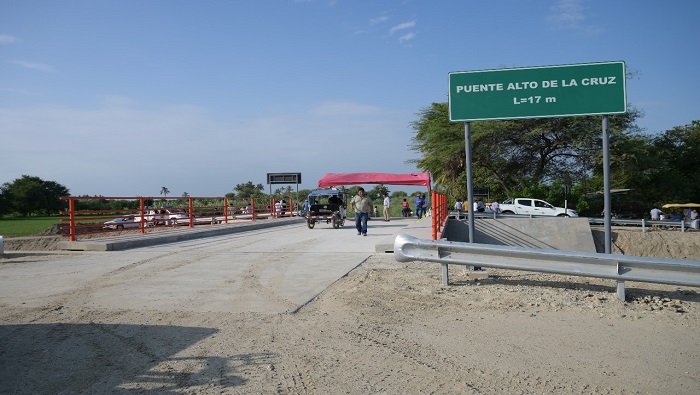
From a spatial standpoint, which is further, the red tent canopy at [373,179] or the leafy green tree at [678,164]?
the leafy green tree at [678,164]

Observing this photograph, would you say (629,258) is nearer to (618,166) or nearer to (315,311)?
(315,311)

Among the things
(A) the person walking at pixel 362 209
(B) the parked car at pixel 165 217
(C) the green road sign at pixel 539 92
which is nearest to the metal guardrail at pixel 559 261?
(C) the green road sign at pixel 539 92

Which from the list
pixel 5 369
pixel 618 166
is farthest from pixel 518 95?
pixel 618 166

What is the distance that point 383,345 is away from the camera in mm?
5090

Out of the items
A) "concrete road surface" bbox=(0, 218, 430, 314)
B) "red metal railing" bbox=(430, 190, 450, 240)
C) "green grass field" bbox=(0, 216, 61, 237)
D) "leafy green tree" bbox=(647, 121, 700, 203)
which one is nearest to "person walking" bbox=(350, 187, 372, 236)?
"red metal railing" bbox=(430, 190, 450, 240)

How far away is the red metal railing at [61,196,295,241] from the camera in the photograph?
15.3 m

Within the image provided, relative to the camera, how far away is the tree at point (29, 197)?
231 feet

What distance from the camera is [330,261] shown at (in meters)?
11.1

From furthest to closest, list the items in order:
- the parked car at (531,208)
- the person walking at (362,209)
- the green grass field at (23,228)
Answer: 1. the parked car at (531,208)
2. the green grass field at (23,228)
3. the person walking at (362,209)

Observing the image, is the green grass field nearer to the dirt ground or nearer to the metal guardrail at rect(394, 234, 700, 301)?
the dirt ground

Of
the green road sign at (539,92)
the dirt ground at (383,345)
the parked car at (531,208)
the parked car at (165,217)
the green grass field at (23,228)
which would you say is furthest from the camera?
the parked car at (531,208)

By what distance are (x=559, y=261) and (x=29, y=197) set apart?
7922cm

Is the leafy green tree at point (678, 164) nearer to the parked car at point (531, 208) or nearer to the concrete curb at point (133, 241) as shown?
the parked car at point (531, 208)

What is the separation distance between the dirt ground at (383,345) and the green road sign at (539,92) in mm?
2690
